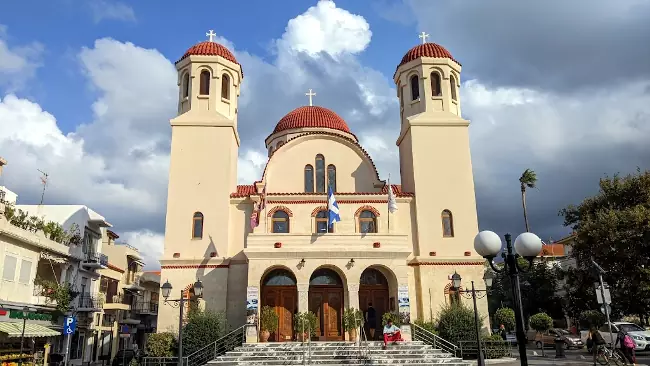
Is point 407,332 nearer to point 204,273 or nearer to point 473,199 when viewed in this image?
point 473,199

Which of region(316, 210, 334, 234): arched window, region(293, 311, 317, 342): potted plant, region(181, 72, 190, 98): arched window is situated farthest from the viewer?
region(181, 72, 190, 98): arched window

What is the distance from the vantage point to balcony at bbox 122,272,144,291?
144 feet

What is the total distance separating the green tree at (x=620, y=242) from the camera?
2595 cm

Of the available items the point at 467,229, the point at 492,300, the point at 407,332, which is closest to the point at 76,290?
the point at 407,332

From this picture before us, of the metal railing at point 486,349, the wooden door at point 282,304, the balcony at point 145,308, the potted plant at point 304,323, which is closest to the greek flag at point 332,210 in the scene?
the wooden door at point 282,304

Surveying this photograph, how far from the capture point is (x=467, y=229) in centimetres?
2600

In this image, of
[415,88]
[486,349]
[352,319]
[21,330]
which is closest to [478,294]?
[486,349]

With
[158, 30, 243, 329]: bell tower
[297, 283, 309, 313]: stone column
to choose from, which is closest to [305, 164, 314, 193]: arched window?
[158, 30, 243, 329]: bell tower

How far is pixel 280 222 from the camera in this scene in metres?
26.3

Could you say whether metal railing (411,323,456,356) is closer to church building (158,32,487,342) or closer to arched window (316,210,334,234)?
church building (158,32,487,342)

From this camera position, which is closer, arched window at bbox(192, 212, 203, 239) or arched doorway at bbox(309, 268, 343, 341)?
arched doorway at bbox(309, 268, 343, 341)

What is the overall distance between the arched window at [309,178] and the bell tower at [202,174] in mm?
3932

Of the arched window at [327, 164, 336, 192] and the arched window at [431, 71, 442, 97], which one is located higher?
the arched window at [431, 71, 442, 97]

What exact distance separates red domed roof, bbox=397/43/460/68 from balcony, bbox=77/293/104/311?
2475cm
